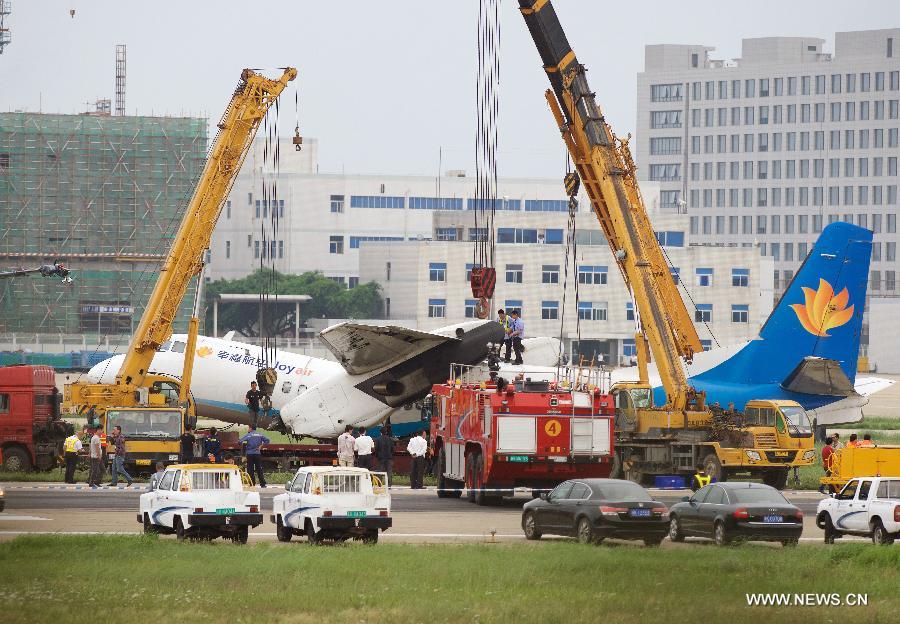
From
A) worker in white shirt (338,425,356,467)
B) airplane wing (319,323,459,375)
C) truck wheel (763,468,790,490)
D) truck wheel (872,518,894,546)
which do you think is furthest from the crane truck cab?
Answer: truck wheel (872,518,894,546)

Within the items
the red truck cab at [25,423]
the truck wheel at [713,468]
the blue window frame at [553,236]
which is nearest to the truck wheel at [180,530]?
the truck wheel at [713,468]

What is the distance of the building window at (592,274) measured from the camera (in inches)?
5472

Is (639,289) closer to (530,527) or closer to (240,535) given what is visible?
(530,527)

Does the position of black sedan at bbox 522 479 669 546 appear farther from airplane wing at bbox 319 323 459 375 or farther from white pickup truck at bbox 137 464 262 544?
airplane wing at bbox 319 323 459 375

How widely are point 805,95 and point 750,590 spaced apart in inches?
6688

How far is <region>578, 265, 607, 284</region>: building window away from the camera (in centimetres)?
13900

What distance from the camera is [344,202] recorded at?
7254 inches

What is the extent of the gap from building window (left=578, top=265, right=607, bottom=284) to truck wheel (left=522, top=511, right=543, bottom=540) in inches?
4191

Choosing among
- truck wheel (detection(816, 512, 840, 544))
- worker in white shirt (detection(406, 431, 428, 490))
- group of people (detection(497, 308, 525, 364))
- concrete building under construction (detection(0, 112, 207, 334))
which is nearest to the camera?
truck wheel (detection(816, 512, 840, 544))

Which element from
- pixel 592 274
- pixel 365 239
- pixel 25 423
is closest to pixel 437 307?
pixel 592 274

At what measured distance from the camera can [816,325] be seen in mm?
55219

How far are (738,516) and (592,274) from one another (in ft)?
359

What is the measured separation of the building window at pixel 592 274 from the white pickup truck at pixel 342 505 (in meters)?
109

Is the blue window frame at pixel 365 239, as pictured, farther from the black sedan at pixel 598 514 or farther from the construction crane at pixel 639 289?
the black sedan at pixel 598 514
